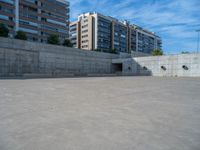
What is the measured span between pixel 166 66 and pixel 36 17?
132 ft

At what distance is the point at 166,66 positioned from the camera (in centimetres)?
3009

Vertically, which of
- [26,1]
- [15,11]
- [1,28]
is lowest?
[1,28]

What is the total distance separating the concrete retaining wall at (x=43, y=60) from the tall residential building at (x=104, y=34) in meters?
38.7

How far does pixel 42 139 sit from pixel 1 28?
34.4 meters

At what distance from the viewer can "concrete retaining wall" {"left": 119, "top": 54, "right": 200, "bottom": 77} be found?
2703cm

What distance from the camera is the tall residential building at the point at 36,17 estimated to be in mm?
46531

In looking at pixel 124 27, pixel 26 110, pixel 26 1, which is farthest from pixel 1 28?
pixel 124 27

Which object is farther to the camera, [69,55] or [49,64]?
[69,55]

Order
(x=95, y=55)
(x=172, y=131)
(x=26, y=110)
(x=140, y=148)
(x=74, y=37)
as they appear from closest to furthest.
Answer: (x=140, y=148), (x=172, y=131), (x=26, y=110), (x=95, y=55), (x=74, y=37)

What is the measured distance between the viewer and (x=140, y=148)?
8.45ft

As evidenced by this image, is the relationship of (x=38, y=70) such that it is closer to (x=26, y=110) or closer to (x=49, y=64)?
(x=49, y=64)

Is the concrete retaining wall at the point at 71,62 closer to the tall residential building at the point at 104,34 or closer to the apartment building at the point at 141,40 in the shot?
the tall residential building at the point at 104,34

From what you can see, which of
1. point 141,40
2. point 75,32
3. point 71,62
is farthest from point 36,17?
point 141,40

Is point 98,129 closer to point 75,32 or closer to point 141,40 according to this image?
point 75,32
